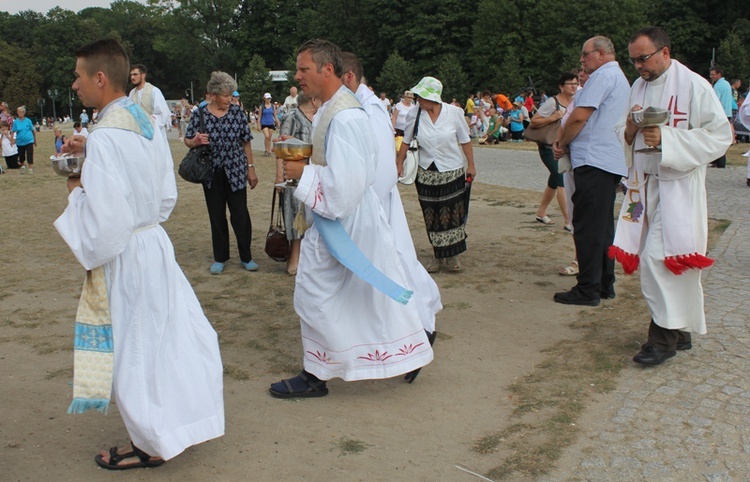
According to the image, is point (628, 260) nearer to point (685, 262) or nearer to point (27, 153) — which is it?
point (685, 262)

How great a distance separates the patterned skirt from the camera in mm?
7917

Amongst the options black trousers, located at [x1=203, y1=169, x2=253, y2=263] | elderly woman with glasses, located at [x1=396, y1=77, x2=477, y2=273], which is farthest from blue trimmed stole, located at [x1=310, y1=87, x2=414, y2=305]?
black trousers, located at [x1=203, y1=169, x2=253, y2=263]

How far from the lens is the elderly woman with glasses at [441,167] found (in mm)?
7762

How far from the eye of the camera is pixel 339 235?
4.55 m

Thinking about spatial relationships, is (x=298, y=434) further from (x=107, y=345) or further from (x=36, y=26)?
(x=36, y=26)

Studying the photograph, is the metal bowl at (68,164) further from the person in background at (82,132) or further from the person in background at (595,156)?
the person in background at (595,156)

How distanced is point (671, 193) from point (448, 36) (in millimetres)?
57791

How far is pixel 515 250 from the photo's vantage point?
8.92m

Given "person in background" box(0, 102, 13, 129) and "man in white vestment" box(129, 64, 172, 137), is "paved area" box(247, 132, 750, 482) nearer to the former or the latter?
"man in white vestment" box(129, 64, 172, 137)

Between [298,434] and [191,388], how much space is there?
2.56ft

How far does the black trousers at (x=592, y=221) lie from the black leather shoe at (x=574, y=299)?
4 centimetres

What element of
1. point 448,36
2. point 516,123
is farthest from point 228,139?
point 448,36

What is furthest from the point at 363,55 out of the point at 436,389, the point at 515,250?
the point at 436,389

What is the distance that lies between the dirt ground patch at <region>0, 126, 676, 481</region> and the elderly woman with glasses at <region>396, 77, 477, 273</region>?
386mm
